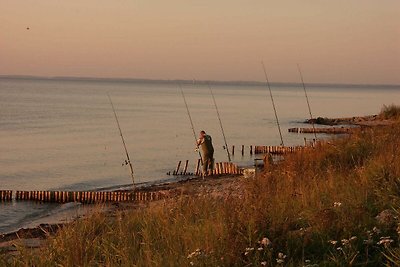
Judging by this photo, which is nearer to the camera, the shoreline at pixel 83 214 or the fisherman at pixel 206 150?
the shoreline at pixel 83 214

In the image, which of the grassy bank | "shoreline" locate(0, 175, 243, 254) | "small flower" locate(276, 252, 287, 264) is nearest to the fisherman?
"shoreline" locate(0, 175, 243, 254)

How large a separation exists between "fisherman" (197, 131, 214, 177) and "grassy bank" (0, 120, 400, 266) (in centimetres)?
1307

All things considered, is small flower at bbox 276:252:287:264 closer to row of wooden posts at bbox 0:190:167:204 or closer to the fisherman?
row of wooden posts at bbox 0:190:167:204

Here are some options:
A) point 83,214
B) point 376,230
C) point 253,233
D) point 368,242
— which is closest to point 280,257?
point 253,233

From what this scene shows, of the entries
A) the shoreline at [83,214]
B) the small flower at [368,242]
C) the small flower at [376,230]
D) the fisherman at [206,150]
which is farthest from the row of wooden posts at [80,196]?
the small flower at [368,242]

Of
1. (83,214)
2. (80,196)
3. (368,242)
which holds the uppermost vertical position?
(83,214)

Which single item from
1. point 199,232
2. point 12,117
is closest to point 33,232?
point 199,232

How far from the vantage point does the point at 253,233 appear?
19.2 ft

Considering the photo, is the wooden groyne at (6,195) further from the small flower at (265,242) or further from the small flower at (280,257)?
the small flower at (280,257)

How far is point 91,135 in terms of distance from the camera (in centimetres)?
4872

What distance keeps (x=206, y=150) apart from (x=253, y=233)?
1607cm

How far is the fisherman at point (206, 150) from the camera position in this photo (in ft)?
70.9

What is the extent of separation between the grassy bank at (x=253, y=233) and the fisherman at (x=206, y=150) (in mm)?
13072

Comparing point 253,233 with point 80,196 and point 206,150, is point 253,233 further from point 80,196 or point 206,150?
point 206,150
